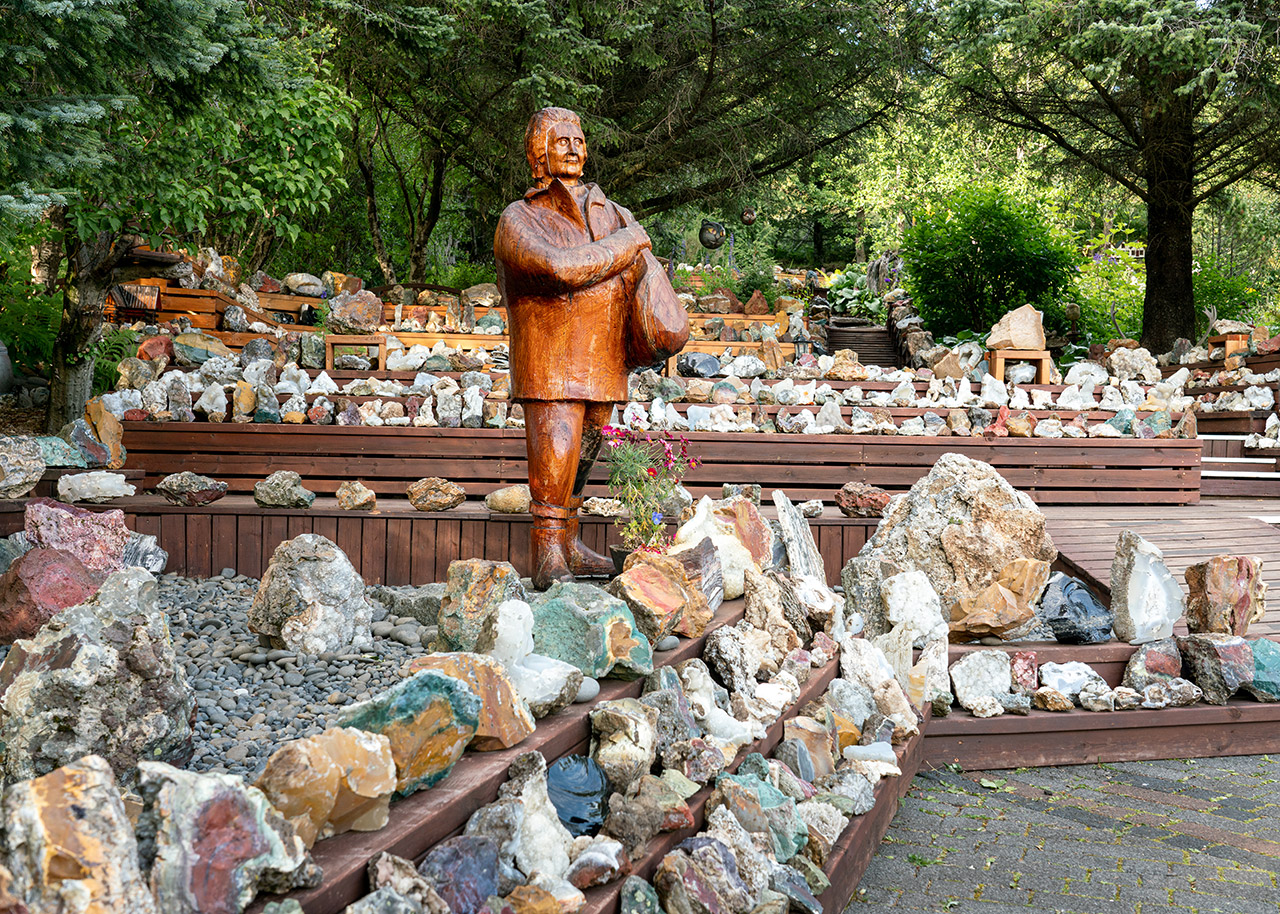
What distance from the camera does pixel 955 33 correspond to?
1161 centimetres

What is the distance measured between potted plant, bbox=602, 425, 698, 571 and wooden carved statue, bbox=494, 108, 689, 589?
8.3 inches

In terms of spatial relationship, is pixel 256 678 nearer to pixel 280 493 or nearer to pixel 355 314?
pixel 280 493

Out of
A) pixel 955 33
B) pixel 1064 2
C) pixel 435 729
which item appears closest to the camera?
pixel 435 729

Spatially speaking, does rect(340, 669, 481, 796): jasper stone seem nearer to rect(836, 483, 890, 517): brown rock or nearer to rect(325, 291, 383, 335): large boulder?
rect(836, 483, 890, 517): brown rock

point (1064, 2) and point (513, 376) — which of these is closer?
point (513, 376)

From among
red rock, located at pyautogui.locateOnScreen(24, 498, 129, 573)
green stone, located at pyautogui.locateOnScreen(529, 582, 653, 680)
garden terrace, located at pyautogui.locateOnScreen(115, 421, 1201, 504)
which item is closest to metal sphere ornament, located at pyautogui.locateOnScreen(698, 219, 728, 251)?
garden terrace, located at pyautogui.locateOnScreen(115, 421, 1201, 504)

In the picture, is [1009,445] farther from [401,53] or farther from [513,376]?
[401,53]

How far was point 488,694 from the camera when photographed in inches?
91.2

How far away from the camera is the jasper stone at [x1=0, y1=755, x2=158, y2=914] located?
1.36 meters

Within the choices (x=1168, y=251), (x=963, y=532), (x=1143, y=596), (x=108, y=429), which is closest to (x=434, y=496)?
(x=108, y=429)

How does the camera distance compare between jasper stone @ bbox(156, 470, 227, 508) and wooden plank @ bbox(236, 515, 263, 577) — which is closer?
wooden plank @ bbox(236, 515, 263, 577)

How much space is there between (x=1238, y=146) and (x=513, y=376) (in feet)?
40.7

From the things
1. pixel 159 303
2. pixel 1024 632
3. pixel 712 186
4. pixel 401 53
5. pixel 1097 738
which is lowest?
pixel 1097 738

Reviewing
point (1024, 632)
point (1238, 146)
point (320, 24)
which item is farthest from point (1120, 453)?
point (320, 24)
